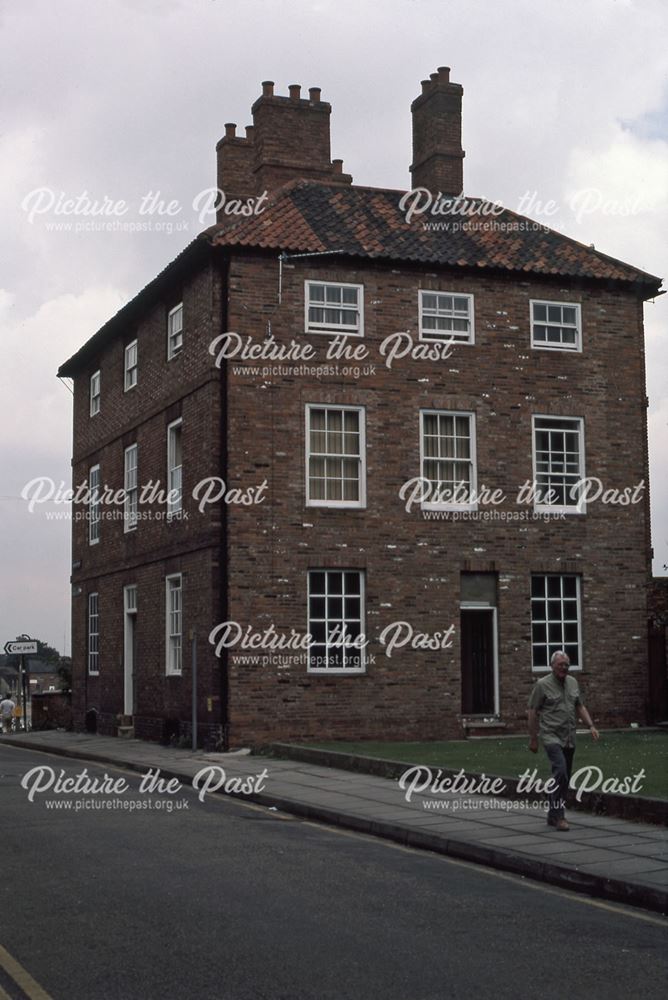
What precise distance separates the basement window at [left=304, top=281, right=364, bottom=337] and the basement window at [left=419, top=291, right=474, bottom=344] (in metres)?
1.32

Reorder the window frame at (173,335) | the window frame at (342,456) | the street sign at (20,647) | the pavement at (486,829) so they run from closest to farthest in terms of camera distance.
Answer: the pavement at (486,829) < the window frame at (342,456) < the window frame at (173,335) < the street sign at (20,647)

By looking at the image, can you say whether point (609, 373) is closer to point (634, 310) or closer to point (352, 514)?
point (634, 310)

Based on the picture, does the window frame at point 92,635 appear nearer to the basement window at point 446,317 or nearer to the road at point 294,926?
the basement window at point 446,317

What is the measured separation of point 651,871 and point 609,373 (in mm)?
17960

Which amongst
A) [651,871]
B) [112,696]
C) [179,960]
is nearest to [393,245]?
[112,696]

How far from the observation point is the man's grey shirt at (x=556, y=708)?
13031mm

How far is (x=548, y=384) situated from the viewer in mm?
26594

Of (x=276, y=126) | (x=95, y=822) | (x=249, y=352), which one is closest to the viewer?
(x=95, y=822)

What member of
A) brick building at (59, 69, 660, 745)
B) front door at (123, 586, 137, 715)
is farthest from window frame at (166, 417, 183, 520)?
front door at (123, 586, 137, 715)

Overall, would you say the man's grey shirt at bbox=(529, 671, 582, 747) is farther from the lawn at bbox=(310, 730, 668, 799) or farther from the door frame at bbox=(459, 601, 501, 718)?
the door frame at bbox=(459, 601, 501, 718)

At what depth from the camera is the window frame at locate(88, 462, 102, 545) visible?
3353 cm

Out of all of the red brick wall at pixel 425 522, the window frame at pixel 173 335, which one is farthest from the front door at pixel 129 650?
the red brick wall at pixel 425 522

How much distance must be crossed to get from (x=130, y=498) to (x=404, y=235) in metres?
9.18

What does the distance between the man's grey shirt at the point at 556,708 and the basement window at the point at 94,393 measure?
22.4 meters
